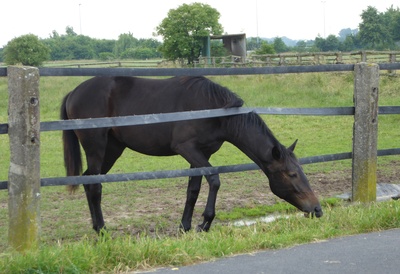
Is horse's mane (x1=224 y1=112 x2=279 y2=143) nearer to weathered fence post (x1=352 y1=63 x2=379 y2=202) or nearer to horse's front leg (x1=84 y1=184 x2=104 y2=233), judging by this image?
weathered fence post (x1=352 y1=63 x2=379 y2=202)

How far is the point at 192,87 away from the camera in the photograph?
7.36 meters

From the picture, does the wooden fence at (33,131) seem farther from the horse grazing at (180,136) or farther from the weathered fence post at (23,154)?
the horse grazing at (180,136)

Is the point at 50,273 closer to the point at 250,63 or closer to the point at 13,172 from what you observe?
the point at 13,172

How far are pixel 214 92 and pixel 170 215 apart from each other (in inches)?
72.5

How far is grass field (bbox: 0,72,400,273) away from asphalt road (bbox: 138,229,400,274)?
0.60 ft

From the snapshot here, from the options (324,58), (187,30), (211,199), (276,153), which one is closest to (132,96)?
(211,199)

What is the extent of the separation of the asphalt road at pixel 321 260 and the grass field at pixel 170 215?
0.18m

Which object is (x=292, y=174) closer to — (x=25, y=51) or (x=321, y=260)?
(x=321, y=260)

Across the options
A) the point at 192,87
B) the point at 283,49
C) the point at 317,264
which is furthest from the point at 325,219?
the point at 283,49

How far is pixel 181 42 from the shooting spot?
57312 millimetres

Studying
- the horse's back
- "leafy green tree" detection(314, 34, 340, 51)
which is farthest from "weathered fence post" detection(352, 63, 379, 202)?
"leafy green tree" detection(314, 34, 340, 51)

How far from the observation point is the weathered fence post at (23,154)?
→ 5184mm

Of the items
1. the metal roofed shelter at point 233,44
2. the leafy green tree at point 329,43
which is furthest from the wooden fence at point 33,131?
the leafy green tree at point 329,43

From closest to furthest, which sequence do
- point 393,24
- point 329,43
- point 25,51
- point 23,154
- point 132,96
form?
point 23,154
point 132,96
point 25,51
point 393,24
point 329,43
